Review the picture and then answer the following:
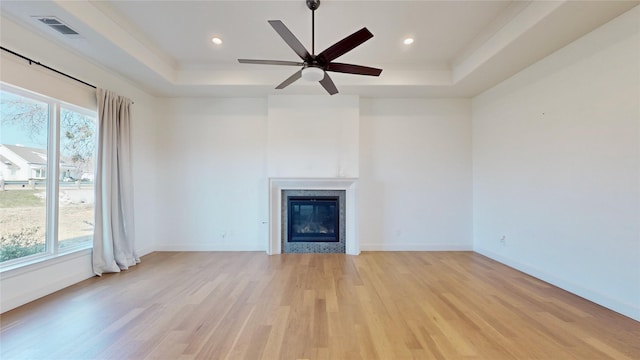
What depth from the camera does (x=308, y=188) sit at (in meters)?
4.40

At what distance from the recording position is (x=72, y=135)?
3.13m

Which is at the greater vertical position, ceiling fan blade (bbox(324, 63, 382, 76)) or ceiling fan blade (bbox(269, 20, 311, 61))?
ceiling fan blade (bbox(269, 20, 311, 61))

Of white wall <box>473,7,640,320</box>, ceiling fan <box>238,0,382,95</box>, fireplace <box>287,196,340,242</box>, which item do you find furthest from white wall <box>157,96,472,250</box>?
ceiling fan <box>238,0,382,95</box>

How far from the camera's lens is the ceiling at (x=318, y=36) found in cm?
246

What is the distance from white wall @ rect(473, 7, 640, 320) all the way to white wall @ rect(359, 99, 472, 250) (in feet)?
1.94

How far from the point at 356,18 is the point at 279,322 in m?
3.18

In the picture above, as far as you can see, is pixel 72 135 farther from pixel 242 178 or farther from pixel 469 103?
pixel 469 103

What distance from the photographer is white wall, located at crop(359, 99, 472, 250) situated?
452 centimetres

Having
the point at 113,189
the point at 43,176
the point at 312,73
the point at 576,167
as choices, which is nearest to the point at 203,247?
the point at 113,189

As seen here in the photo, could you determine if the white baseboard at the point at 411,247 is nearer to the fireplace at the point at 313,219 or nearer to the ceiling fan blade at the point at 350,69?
the fireplace at the point at 313,219

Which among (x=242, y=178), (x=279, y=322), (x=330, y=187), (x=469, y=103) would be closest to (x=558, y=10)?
(x=469, y=103)

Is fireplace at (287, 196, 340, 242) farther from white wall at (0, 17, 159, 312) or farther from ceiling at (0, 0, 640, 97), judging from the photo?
white wall at (0, 17, 159, 312)

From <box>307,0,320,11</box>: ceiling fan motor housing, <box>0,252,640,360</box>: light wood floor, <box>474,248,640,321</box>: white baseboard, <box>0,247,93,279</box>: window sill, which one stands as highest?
<box>307,0,320,11</box>: ceiling fan motor housing

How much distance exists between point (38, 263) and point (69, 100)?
1858 millimetres
